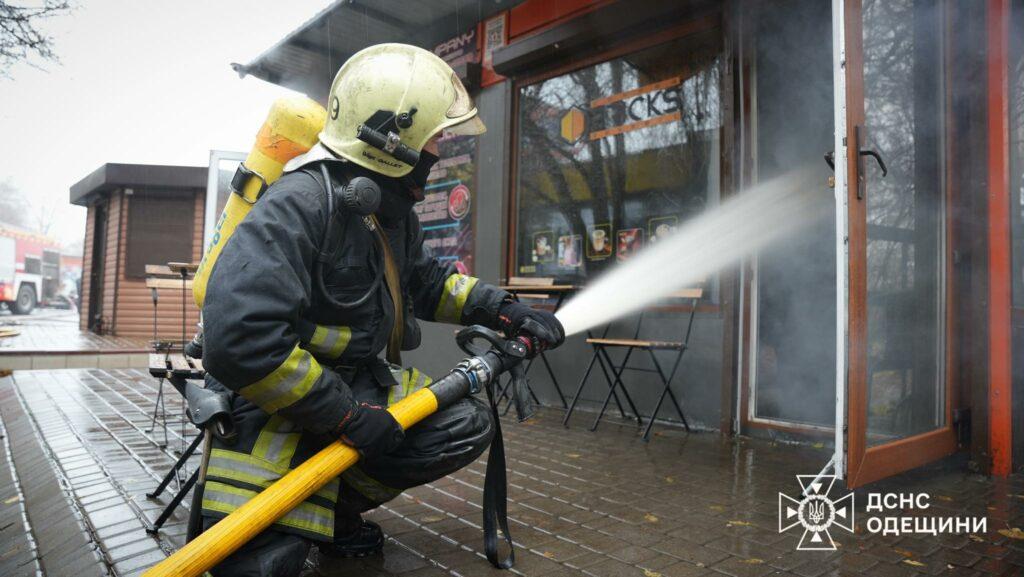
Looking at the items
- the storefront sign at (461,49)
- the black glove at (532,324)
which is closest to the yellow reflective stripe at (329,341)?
the black glove at (532,324)

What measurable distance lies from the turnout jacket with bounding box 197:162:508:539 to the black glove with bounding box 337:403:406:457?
35mm

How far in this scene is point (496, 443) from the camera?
255 cm

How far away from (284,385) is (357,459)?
0.34m

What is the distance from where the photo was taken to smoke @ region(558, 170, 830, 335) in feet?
17.1

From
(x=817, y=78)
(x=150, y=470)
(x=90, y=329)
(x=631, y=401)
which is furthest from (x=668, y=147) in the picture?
(x=90, y=329)

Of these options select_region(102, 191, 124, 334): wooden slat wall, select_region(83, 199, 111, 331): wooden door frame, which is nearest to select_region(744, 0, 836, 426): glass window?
select_region(102, 191, 124, 334): wooden slat wall

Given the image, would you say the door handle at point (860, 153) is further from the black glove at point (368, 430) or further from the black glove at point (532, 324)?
the black glove at point (368, 430)

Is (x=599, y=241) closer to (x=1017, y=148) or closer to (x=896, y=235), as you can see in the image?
(x=896, y=235)

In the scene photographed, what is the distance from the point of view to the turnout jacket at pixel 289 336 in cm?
177

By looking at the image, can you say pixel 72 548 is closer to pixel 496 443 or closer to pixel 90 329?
pixel 496 443

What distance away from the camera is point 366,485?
2297 mm

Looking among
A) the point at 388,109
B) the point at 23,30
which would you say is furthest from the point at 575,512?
the point at 23,30

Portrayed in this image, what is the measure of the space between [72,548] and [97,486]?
3.01ft

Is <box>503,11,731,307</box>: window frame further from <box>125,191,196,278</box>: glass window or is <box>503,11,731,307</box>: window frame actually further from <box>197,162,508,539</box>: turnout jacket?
<box>125,191,196,278</box>: glass window
